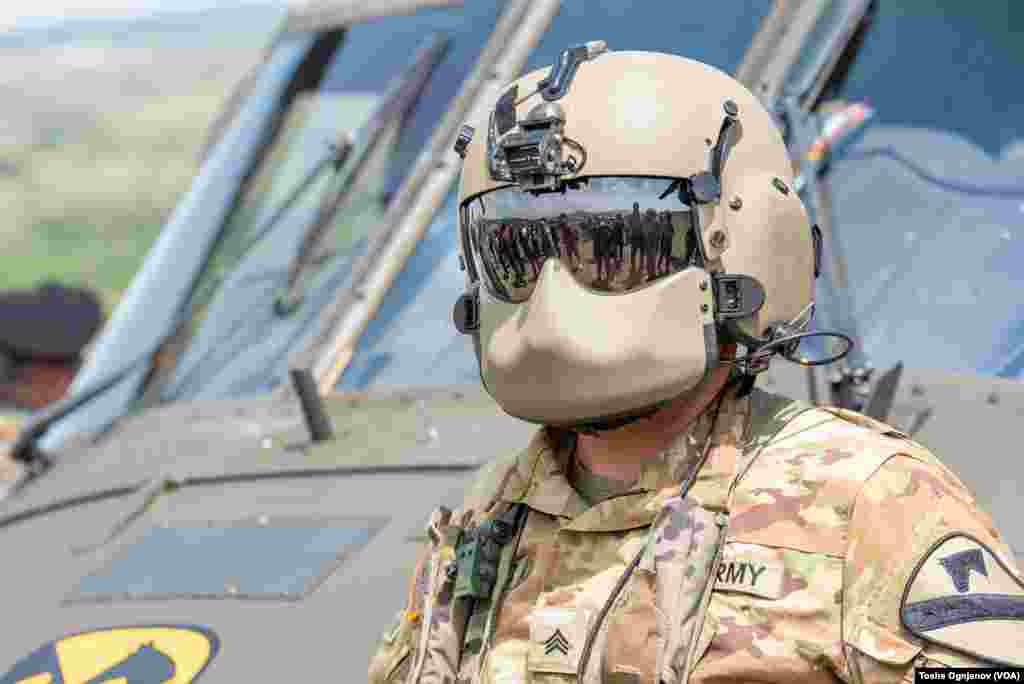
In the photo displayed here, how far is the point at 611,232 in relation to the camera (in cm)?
208

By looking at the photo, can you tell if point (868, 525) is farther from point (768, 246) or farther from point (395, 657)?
point (395, 657)

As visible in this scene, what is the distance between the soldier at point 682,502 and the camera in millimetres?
1807

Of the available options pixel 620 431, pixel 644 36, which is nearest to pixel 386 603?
pixel 620 431

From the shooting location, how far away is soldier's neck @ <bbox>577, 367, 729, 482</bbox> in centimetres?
216

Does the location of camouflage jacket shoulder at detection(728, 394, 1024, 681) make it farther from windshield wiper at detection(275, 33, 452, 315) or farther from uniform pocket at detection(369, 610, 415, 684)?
windshield wiper at detection(275, 33, 452, 315)

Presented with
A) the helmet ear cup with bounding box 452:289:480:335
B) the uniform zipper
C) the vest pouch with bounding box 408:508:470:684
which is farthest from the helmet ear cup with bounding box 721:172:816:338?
the vest pouch with bounding box 408:508:470:684

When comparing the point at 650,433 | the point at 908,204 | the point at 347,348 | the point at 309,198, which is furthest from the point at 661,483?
the point at 309,198

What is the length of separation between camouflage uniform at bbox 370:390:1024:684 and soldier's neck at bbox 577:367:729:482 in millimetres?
30

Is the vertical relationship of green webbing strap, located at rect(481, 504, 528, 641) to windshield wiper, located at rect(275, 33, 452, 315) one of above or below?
above

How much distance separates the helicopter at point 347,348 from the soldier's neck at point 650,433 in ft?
2.21

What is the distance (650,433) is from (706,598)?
0.32 meters

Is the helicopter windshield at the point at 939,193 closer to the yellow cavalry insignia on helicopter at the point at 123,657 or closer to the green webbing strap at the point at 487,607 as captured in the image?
the green webbing strap at the point at 487,607

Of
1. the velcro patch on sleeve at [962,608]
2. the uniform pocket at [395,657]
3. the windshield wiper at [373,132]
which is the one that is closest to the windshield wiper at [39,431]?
the windshield wiper at [373,132]

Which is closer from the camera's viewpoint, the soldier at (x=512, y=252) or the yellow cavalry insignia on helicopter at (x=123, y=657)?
the soldier at (x=512, y=252)
